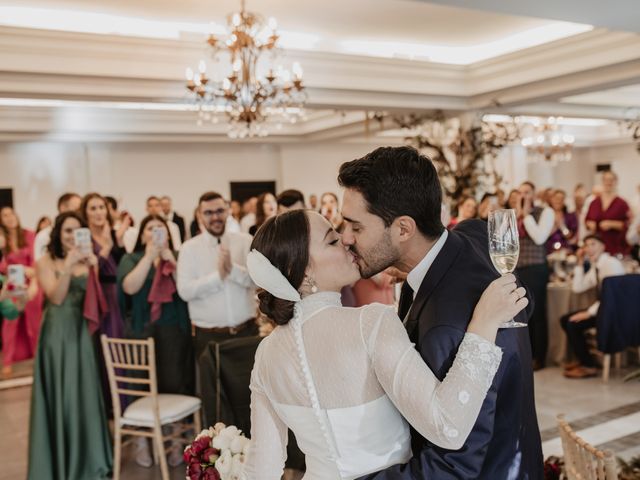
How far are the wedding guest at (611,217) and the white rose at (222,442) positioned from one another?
632 cm

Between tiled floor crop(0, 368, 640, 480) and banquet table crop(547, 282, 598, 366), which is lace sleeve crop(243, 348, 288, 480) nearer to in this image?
tiled floor crop(0, 368, 640, 480)

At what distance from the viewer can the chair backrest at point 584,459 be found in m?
1.61

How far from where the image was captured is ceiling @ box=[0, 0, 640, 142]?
19.0ft

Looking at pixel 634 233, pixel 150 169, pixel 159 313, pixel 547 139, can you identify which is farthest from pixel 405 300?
pixel 150 169

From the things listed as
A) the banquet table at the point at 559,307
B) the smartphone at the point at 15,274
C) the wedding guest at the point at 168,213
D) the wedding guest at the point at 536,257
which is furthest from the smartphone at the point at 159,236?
the wedding guest at the point at 168,213

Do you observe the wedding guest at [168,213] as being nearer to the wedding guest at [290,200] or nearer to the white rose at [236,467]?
the wedding guest at [290,200]

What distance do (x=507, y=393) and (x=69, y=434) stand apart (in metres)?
3.44

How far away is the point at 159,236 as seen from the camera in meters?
4.50

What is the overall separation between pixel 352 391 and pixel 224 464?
35.9 inches

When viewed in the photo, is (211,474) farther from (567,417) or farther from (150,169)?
(150,169)

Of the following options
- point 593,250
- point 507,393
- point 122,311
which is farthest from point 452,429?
point 593,250

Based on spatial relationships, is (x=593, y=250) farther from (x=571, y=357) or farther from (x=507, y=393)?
(x=507, y=393)

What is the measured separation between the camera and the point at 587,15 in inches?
178

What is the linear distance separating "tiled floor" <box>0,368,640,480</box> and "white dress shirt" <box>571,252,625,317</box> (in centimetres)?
76
